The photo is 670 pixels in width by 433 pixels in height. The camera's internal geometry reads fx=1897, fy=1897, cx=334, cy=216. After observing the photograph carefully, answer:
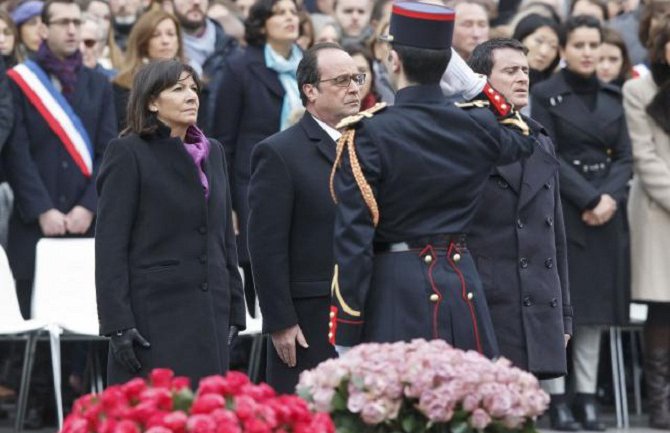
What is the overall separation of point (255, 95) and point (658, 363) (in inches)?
122

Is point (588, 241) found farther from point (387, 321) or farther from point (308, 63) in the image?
point (387, 321)

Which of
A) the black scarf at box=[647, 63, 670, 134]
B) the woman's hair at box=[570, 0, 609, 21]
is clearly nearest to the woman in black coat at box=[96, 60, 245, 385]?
the black scarf at box=[647, 63, 670, 134]

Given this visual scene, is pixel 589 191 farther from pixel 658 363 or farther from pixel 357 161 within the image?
pixel 357 161

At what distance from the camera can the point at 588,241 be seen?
1192 cm

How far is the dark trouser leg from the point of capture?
11906 mm

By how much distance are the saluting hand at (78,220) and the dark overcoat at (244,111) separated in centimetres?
96

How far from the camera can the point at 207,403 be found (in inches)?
221

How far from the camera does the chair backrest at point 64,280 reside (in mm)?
11172

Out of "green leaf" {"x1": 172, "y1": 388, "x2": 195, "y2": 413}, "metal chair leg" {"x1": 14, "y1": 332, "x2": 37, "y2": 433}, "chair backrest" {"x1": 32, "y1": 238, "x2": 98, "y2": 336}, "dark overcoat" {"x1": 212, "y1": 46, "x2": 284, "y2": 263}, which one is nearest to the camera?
"green leaf" {"x1": 172, "y1": 388, "x2": 195, "y2": 413}

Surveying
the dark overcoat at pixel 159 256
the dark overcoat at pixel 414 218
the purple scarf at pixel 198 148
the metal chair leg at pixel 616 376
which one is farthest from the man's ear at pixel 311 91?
the metal chair leg at pixel 616 376

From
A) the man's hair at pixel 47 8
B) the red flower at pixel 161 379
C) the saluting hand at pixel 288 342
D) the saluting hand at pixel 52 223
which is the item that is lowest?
the saluting hand at pixel 288 342

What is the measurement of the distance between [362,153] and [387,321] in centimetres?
64

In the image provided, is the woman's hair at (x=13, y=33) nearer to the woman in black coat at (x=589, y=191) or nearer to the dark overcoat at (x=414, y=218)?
the woman in black coat at (x=589, y=191)

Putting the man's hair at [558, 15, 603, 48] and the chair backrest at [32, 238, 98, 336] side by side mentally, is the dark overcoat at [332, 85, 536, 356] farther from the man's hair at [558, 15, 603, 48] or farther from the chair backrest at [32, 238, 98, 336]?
the man's hair at [558, 15, 603, 48]
